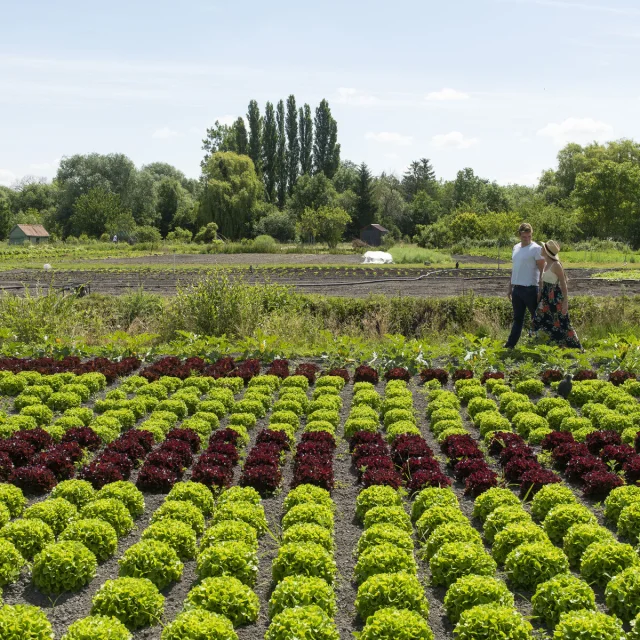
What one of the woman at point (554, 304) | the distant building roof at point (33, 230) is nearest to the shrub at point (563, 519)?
the woman at point (554, 304)

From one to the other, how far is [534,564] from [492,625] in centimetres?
101

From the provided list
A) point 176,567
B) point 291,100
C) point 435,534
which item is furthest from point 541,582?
point 291,100

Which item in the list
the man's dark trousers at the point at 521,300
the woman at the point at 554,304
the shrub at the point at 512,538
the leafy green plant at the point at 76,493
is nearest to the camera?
the shrub at the point at 512,538

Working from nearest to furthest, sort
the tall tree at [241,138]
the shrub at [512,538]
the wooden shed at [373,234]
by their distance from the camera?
the shrub at [512,538] → the wooden shed at [373,234] → the tall tree at [241,138]

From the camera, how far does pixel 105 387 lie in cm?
1134

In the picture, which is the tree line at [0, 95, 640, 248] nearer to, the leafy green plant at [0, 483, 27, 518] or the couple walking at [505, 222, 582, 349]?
the couple walking at [505, 222, 582, 349]

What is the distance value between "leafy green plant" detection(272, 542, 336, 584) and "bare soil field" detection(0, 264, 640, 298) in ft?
50.6

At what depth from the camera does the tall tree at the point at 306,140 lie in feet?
291

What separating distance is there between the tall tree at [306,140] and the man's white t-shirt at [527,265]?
7815 cm

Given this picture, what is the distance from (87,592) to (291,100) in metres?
88.7

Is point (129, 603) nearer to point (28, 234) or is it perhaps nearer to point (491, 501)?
point (491, 501)

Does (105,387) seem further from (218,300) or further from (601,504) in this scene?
(601,504)

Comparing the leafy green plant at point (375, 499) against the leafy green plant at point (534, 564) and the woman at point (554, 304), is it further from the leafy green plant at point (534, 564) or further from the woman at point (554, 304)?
the woman at point (554, 304)

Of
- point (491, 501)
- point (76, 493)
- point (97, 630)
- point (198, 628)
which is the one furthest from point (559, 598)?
point (76, 493)
